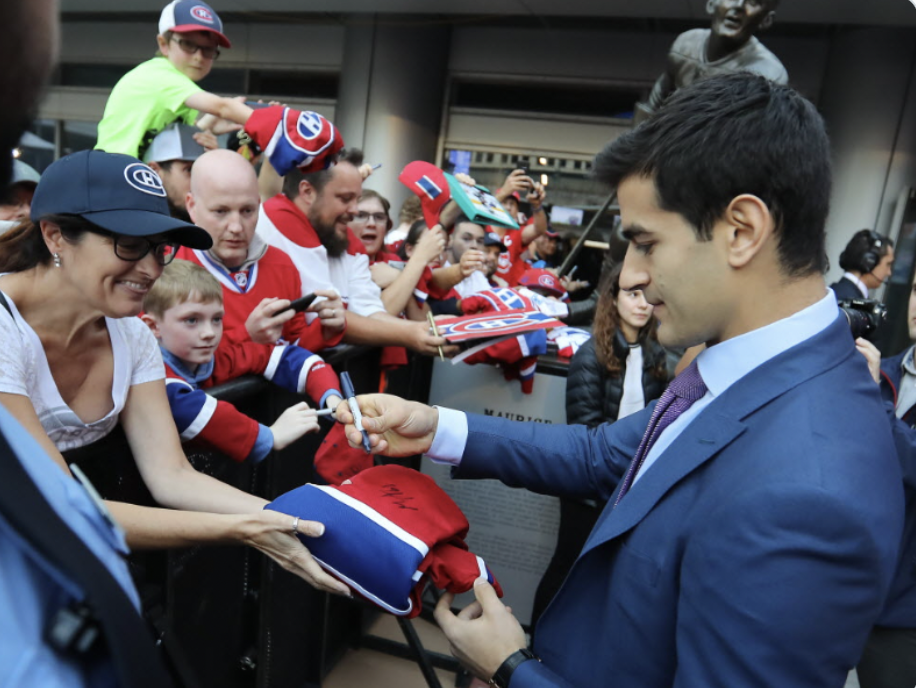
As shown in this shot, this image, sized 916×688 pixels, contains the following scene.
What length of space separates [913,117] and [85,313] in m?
9.61

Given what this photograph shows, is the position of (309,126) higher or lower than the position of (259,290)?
higher

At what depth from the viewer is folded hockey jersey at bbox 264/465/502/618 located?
4.95 feet

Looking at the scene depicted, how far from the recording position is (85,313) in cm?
179

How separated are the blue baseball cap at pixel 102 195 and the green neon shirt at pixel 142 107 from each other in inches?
74.9

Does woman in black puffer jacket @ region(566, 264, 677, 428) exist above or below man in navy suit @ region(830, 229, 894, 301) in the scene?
below

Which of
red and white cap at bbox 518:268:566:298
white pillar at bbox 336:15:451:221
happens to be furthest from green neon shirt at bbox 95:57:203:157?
white pillar at bbox 336:15:451:221

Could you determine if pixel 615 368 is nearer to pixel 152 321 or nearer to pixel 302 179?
pixel 302 179

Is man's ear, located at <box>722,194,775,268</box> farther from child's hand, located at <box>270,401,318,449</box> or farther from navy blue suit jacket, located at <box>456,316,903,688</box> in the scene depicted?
child's hand, located at <box>270,401,318,449</box>

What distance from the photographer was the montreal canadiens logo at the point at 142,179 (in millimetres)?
1796

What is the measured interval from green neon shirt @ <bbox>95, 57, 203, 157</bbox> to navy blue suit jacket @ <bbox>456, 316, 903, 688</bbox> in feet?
10.4

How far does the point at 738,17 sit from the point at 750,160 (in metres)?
3.36

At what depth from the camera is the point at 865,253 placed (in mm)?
5207

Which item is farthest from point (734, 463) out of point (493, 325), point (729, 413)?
point (493, 325)

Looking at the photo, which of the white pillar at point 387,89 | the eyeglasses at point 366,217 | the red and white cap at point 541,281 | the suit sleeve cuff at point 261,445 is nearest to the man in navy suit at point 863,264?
the red and white cap at point 541,281
